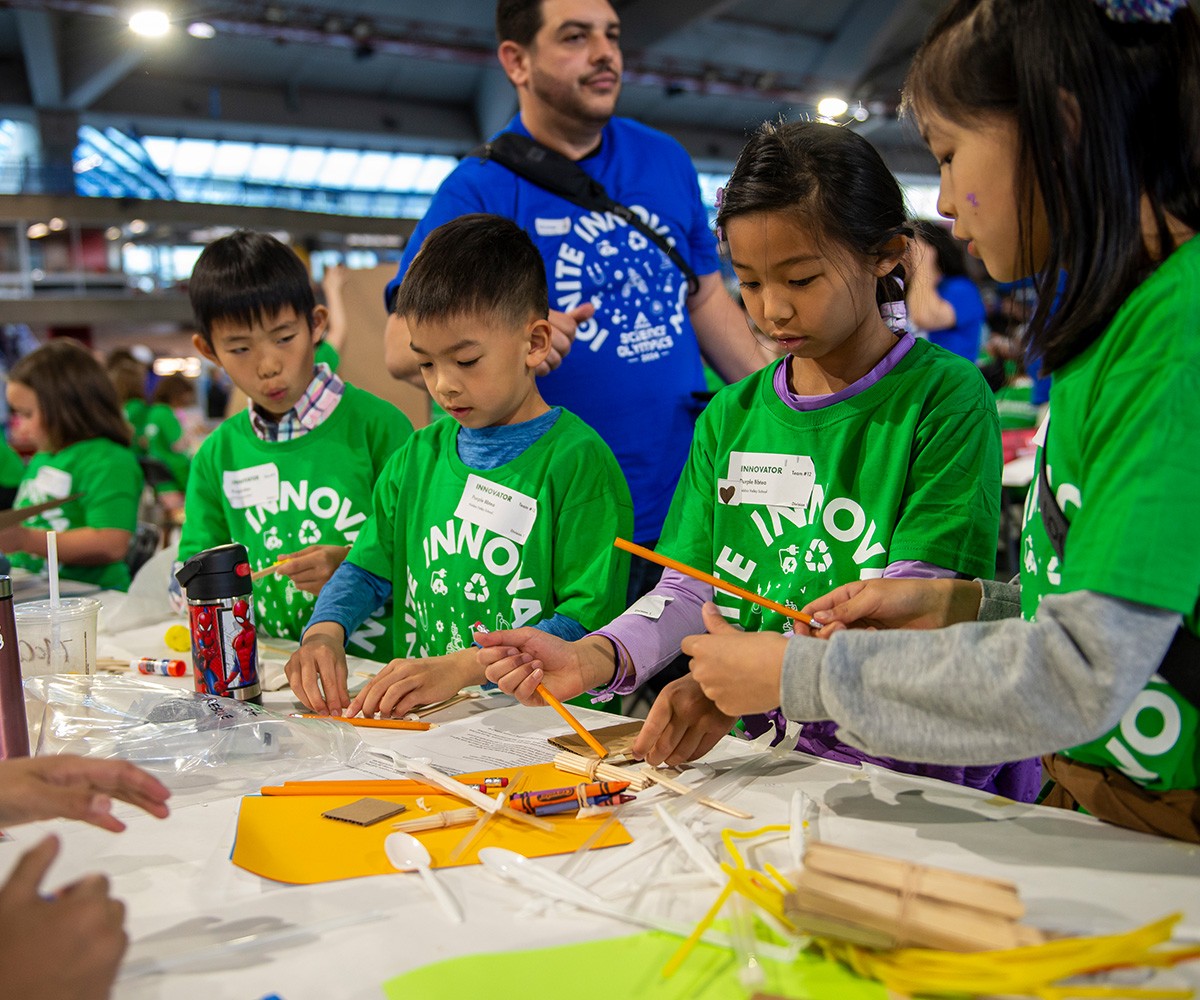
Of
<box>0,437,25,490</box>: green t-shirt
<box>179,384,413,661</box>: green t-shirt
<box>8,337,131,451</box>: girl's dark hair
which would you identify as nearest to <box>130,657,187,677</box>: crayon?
<box>179,384,413,661</box>: green t-shirt

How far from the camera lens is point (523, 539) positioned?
1.63 meters

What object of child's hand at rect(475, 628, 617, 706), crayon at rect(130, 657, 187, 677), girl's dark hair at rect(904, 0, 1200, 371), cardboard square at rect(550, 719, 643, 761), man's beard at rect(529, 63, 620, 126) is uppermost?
man's beard at rect(529, 63, 620, 126)

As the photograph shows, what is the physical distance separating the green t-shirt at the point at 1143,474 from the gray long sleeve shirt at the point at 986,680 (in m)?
0.03

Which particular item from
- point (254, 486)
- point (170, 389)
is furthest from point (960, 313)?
point (170, 389)

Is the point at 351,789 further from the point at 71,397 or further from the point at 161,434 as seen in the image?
the point at 161,434

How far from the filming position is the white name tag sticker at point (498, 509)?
1628 mm

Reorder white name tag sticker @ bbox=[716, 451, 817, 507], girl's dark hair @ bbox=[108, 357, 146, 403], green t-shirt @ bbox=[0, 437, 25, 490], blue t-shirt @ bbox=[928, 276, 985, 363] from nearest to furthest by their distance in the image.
A: white name tag sticker @ bbox=[716, 451, 817, 507]
green t-shirt @ bbox=[0, 437, 25, 490]
blue t-shirt @ bbox=[928, 276, 985, 363]
girl's dark hair @ bbox=[108, 357, 146, 403]

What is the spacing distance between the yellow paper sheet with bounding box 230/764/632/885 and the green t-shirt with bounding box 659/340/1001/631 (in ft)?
1.61

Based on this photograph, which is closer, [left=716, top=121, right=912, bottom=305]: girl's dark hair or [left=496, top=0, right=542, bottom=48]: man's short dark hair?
[left=716, top=121, right=912, bottom=305]: girl's dark hair

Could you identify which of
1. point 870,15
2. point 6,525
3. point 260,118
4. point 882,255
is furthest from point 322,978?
point 260,118

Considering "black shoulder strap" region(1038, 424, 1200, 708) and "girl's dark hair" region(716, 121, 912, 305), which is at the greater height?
"girl's dark hair" region(716, 121, 912, 305)

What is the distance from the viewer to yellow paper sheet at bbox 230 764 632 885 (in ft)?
3.18

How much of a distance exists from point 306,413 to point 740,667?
1328 millimetres

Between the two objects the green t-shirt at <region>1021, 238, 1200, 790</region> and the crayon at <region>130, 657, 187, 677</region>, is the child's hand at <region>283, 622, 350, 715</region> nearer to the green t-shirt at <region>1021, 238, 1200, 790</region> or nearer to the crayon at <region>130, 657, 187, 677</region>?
the crayon at <region>130, 657, 187, 677</region>
